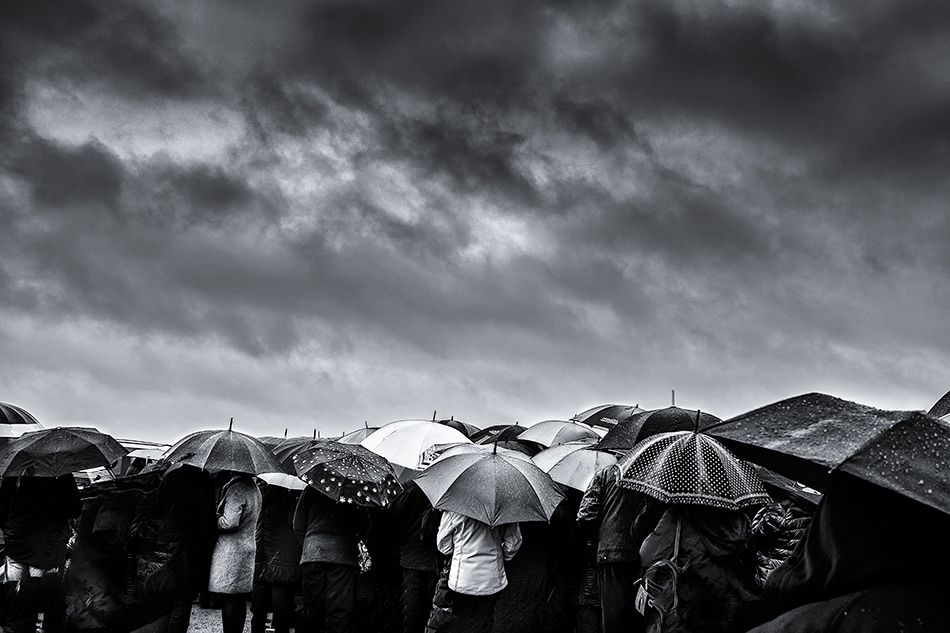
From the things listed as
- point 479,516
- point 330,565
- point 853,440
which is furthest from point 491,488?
point 853,440

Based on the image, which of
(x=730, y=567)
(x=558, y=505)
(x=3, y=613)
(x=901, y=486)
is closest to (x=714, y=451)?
(x=730, y=567)

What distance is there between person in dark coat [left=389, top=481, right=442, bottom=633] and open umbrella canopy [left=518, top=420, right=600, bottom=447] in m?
3.79

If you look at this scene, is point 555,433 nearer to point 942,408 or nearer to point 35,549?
point 942,408

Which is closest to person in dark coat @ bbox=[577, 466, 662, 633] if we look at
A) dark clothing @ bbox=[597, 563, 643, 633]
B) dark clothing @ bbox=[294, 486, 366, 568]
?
dark clothing @ bbox=[597, 563, 643, 633]

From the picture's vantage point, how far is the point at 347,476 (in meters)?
7.70

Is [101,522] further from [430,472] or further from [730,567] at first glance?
[730,567]

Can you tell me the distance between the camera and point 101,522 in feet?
26.8

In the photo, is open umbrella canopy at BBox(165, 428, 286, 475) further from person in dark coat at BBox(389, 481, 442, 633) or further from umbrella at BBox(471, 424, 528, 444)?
umbrella at BBox(471, 424, 528, 444)

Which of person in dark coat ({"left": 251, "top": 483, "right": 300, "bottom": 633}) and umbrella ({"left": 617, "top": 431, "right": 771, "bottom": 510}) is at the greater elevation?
umbrella ({"left": 617, "top": 431, "right": 771, "bottom": 510})

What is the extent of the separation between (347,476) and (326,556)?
2.82 feet

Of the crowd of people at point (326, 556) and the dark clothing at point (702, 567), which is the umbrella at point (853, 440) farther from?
the crowd of people at point (326, 556)

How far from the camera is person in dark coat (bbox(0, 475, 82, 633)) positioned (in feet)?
27.2

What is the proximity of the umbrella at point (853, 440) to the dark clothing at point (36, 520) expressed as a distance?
700 cm

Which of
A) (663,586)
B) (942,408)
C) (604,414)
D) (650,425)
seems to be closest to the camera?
(663,586)
